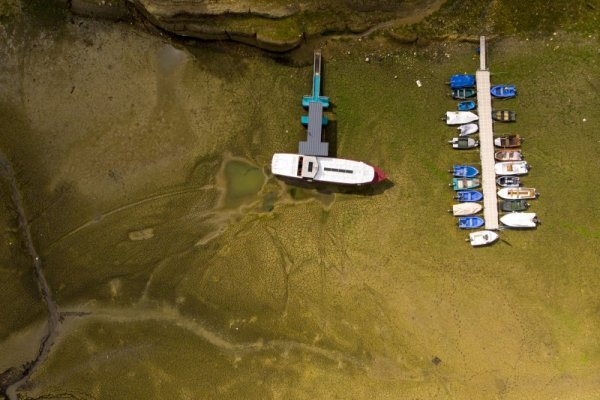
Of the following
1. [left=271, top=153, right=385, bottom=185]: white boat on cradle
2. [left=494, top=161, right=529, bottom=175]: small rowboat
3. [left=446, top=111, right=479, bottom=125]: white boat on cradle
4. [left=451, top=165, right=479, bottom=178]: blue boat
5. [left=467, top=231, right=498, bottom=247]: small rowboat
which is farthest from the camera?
[left=446, top=111, right=479, bottom=125]: white boat on cradle

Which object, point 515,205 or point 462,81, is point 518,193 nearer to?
point 515,205

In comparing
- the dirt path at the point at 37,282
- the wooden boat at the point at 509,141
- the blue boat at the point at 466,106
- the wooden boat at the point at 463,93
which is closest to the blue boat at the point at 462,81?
the wooden boat at the point at 463,93

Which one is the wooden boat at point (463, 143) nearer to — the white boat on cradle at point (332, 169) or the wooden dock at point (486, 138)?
the wooden dock at point (486, 138)

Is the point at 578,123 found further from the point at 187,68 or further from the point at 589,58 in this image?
the point at 187,68

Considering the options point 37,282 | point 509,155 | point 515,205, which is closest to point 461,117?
point 509,155

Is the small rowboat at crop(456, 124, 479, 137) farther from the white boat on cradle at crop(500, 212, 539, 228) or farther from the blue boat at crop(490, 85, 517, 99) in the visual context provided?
the white boat on cradle at crop(500, 212, 539, 228)

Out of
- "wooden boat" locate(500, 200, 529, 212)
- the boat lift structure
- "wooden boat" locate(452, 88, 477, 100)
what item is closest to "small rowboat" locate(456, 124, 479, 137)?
"wooden boat" locate(452, 88, 477, 100)
